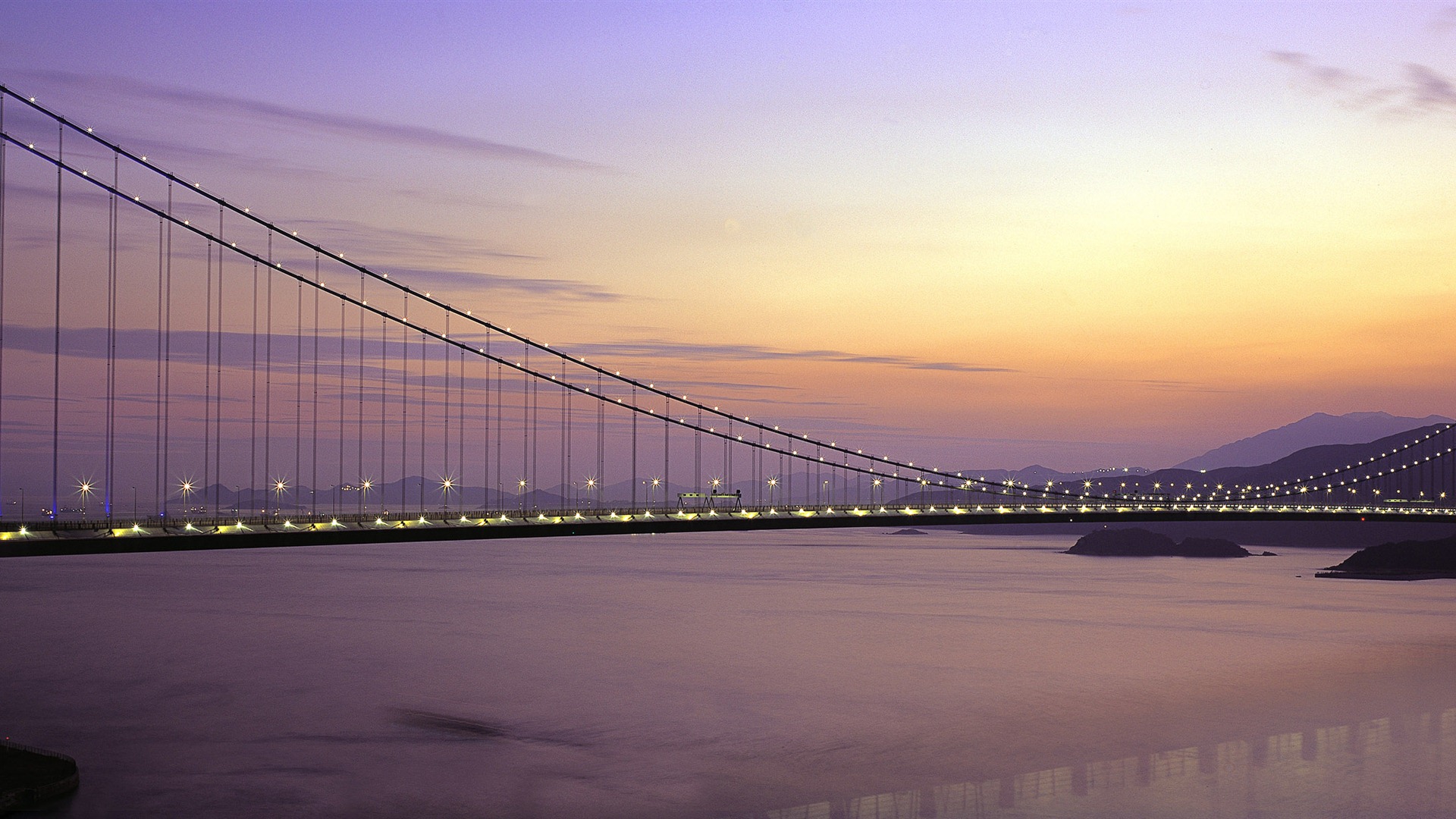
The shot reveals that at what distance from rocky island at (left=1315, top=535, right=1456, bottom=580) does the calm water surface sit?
20.7 metres

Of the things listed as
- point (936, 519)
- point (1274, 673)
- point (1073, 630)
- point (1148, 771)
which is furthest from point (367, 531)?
point (1073, 630)

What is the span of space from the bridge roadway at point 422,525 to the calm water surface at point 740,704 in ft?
19.3

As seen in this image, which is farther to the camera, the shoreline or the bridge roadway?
the bridge roadway

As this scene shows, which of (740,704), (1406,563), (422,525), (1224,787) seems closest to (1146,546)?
(1406,563)

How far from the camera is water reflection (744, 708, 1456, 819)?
3162 centimetres

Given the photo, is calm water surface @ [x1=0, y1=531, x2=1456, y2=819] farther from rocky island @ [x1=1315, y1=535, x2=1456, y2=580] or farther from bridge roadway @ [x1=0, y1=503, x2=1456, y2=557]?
rocky island @ [x1=1315, y1=535, x2=1456, y2=580]

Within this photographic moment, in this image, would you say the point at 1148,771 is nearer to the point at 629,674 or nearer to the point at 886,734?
the point at 886,734

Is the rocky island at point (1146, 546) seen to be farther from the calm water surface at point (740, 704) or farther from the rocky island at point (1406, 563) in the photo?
the calm water surface at point (740, 704)

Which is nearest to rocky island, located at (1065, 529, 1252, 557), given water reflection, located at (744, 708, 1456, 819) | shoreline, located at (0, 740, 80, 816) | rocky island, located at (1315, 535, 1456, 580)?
rocky island, located at (1315, 535, 1456, 580)

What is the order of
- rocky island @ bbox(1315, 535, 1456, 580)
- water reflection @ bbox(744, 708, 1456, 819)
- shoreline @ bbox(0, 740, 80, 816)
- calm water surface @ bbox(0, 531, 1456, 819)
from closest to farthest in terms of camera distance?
shoreline @ bbox(0, 740, 80, 816) < water reflection @ bbox(744, 708, 1456, 819) < calm water surface @ bbox(0, 531, 1456, 819) < rocky island @ bbox(1315, 535, 1456, 580)

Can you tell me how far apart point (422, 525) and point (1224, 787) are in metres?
23.8

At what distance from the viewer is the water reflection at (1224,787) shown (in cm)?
3162

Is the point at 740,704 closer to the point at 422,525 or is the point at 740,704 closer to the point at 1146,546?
the point at 422,525

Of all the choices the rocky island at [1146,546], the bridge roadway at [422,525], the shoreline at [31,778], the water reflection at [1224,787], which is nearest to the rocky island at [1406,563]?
the rocky island at [1146,546]
